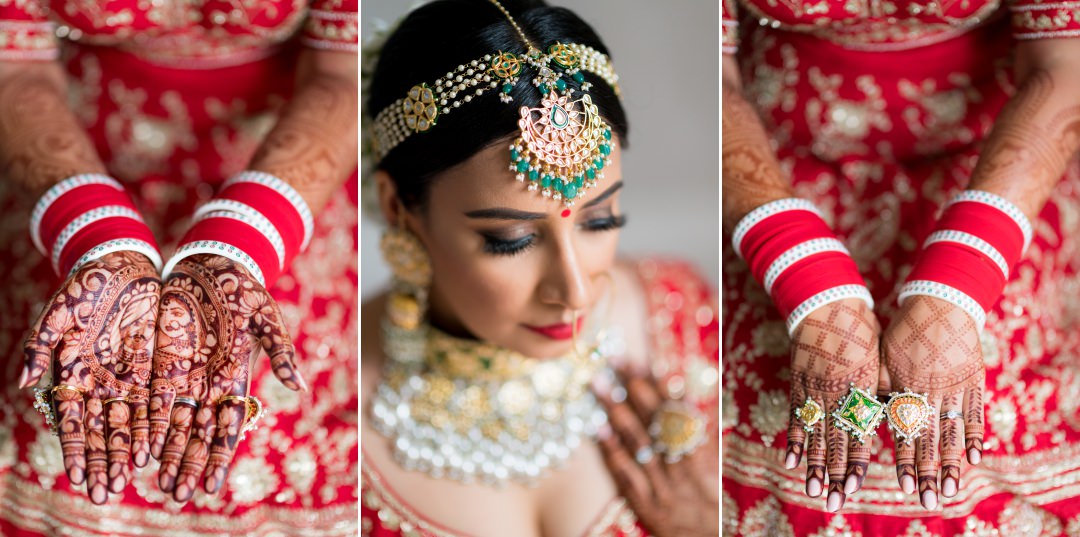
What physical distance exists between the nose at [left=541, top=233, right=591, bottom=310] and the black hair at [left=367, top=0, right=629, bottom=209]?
0.19m

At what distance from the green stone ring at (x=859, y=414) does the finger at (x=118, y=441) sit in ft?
3.00

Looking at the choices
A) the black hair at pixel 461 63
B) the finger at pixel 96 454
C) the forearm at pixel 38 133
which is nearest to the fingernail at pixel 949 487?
the black hair at pixel 461 63

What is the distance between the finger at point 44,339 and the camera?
1.13 metres

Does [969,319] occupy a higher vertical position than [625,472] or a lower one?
higher

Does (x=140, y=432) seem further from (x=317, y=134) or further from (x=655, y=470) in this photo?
(x=655, y=470)

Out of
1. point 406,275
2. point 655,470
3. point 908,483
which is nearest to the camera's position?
point 908,483

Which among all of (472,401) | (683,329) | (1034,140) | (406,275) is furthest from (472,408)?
(1034,140)

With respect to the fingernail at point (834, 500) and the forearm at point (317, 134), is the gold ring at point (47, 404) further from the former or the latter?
the fingernail at point (834, 500)

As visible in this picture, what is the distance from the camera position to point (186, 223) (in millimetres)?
1613

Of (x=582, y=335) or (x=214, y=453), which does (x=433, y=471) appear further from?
(x=214, y=453)

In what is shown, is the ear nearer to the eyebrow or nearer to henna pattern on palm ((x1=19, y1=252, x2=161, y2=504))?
the eyebrow

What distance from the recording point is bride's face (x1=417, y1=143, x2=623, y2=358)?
1344 mm

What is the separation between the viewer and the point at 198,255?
4.23ft

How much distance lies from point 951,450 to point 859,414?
13 cm
